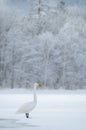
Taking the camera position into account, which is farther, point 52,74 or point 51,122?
point 52,74

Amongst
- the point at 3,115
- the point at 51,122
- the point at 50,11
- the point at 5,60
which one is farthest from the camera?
the point at 50,11

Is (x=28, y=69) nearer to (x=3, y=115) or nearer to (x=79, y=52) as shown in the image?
(x=79, y=52)

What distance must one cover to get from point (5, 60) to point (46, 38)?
479 centimetres

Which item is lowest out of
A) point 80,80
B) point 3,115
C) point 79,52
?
point 80,80

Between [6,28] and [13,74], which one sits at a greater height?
[6,28]

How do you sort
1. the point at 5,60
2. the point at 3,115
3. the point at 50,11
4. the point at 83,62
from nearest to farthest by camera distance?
the point at 3,115
the point at 83,62
the point at 5,60
the point at 50,11

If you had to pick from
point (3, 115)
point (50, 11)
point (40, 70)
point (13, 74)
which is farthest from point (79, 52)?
point (3, 115)

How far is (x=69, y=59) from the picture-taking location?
4188 centimetres

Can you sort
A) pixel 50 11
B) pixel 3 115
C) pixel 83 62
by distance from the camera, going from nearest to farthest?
pixel 3 115
pixel 83 62
pixel 50 11

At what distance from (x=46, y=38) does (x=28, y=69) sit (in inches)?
135

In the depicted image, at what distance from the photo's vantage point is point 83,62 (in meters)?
40.8

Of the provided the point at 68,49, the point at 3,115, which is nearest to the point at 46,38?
the point at 68,49

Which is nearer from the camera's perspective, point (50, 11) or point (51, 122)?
point (51, 122)

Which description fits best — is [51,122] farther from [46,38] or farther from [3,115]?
[46,38]
